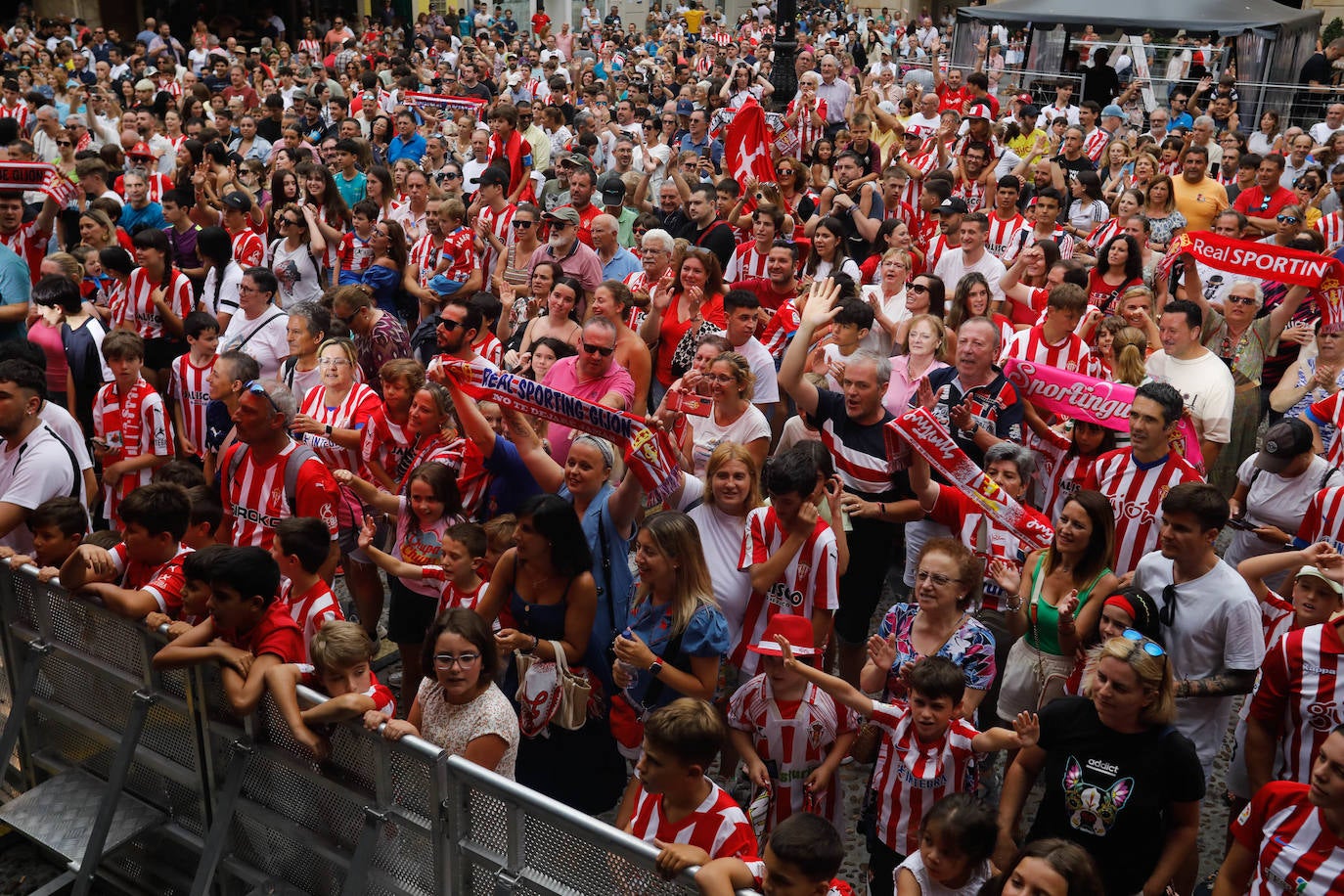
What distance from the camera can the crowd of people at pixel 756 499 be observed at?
395cm

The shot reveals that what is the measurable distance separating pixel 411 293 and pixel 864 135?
5.15 metres

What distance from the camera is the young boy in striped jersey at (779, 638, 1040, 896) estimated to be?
4.01 m

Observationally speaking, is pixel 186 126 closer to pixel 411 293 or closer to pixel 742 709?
pixel 411 293

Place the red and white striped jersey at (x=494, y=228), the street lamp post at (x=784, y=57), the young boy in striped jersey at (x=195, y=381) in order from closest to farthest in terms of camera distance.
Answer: the young boy in striped jersey at (x=195, y=381), the red and white striped jersey at (x=494, y=228), the street lamp post at (x=784, y=57)

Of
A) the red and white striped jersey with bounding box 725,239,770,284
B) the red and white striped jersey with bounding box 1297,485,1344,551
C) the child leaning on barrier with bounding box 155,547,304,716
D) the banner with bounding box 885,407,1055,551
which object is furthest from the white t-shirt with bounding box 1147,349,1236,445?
the child leaning on barrier with bounding box 155,547,304,716

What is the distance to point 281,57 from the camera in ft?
78.2

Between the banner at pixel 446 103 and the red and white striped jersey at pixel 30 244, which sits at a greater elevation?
the banner at pixel 446 103

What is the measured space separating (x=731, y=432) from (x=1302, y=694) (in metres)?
2.74

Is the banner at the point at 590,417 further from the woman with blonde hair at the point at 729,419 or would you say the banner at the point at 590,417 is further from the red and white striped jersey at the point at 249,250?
the red and white striped jersey at the point at 249,250

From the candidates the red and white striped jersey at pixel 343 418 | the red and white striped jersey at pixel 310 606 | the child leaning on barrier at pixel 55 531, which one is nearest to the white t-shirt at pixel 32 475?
the child leaning on barrier at pixel 55 531

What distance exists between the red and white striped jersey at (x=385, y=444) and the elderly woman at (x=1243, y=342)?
4.57 metres

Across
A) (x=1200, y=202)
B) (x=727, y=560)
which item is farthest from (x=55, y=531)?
(x=1200, y=202)

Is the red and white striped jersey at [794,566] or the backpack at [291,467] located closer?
the red and white striped jersey at [794,566]

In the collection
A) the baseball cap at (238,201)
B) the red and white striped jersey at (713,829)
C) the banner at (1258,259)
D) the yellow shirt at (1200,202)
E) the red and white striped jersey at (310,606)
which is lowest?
the red and white striped jersey at (713,829)
